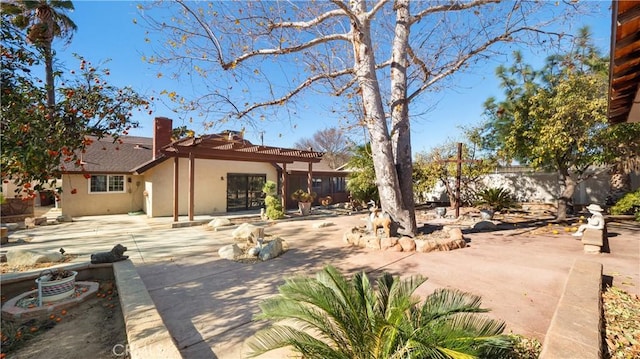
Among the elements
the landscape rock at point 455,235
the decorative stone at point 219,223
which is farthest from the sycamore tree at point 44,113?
the decorative stone at point 219,223

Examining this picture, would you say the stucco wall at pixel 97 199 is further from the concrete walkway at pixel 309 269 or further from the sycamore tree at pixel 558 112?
the sycamore tree at pixel 558 112

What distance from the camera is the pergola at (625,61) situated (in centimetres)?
186

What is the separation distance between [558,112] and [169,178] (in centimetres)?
1622

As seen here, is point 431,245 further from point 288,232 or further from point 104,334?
point 104,334

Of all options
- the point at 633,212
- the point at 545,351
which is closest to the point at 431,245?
the point at 545,351

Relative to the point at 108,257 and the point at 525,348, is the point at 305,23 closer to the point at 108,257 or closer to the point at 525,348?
the point at 108,257

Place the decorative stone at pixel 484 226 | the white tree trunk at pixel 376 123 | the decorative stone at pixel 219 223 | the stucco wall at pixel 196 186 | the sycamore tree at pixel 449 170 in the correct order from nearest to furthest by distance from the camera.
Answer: the white tree trunk at pixel 376 123 < the decorative stone at pixel 484 226 < the decorative stone at pixel 219 223 < the stucco wall at pixel 196 186 < the sycamore tree at pixel 449 170

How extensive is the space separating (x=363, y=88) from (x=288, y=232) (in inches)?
219

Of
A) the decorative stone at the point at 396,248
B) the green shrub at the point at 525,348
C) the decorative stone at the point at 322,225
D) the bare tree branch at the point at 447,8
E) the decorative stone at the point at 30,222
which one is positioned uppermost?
the bare tree branch at the point at 447,8

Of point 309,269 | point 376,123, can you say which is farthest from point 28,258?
point 376,123

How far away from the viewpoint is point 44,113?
285cm

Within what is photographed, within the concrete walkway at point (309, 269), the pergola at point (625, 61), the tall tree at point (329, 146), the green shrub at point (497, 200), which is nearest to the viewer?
the pergola at point (625, 61)

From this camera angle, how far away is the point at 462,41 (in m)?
7.67

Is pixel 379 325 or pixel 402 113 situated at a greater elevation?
pixel 402 113
